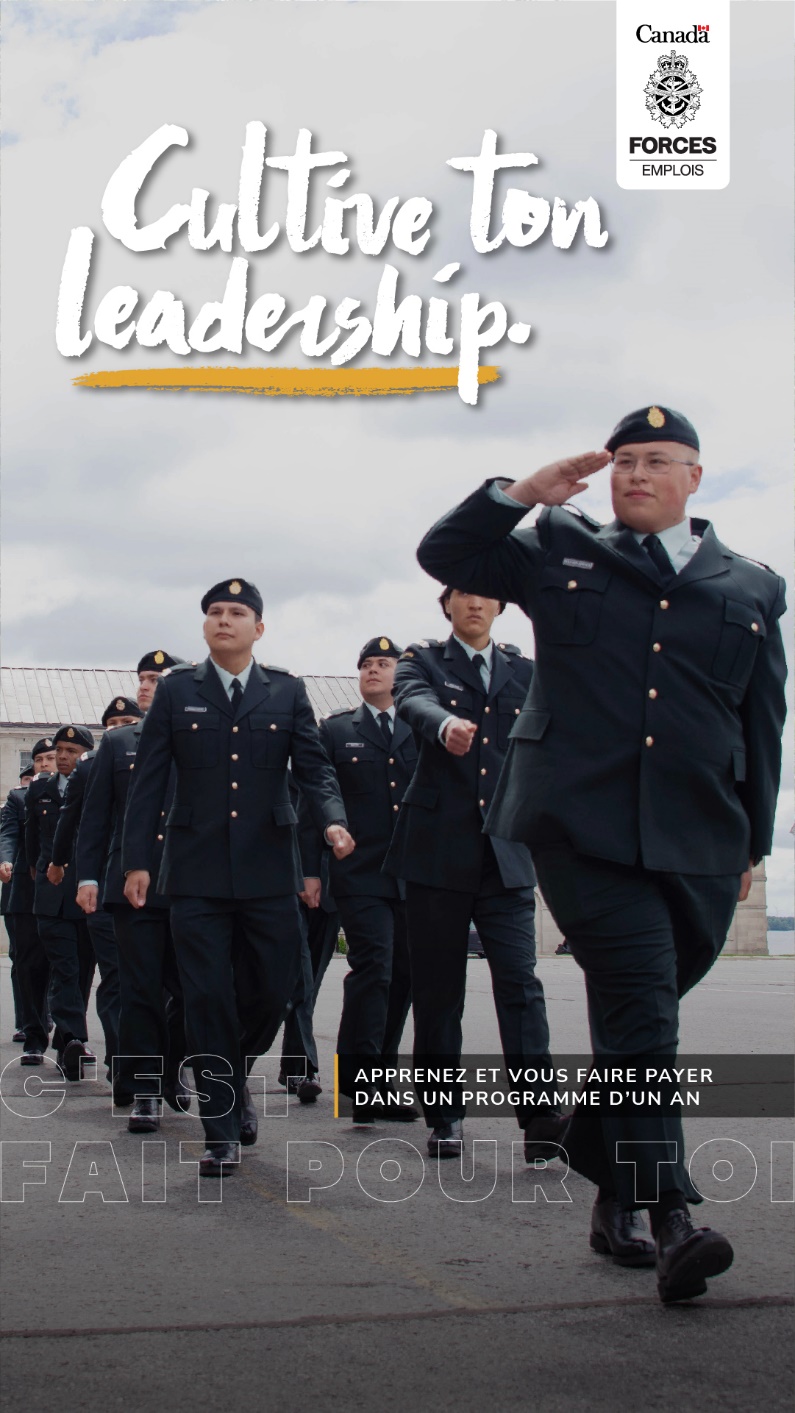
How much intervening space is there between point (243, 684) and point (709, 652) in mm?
2726

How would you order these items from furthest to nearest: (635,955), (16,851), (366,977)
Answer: (16,851), (366,977), (635,955)

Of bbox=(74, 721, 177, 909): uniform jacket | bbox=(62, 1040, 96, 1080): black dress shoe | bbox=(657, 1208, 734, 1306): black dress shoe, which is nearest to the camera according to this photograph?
bbox=(657, 1208, 734, 1306): black dress shoe

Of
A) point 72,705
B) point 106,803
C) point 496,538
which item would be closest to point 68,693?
point 72,705

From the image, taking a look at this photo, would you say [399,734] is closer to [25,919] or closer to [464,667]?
[464,667]

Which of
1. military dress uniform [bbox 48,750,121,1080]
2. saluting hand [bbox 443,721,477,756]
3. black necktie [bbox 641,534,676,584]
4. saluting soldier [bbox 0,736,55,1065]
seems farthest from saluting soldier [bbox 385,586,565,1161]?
saluting soldier [bbox 0,736,55,1065]

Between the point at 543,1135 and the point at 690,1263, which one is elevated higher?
the point at 690,1263

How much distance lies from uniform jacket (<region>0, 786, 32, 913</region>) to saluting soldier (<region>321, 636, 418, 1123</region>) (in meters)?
4.11

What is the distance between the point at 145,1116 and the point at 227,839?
5.27 feet

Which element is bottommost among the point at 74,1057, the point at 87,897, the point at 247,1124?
the point at 74,1057

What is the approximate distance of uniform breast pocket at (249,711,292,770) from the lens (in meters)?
6.54

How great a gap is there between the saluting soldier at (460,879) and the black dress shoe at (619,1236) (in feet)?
4.92

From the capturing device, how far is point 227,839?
6.34m

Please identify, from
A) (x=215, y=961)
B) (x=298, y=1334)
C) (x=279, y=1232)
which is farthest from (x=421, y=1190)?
(x=298, y=1334)

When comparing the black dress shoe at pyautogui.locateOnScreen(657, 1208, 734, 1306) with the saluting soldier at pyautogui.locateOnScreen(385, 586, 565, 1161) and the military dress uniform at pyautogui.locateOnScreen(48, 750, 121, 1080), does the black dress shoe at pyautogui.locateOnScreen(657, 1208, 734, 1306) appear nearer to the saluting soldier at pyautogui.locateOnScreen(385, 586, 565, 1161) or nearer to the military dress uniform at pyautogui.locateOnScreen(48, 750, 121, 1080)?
the saluting soldier at pyautogui.locateOnScreen(385, 586, 565, 1161)
